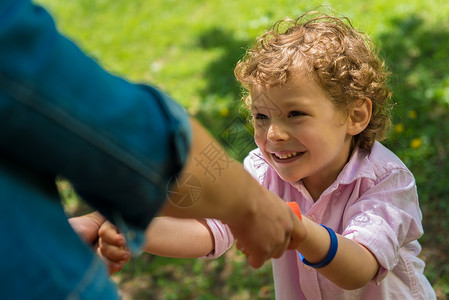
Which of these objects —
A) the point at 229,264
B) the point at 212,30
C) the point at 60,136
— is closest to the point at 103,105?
the point at 60,136

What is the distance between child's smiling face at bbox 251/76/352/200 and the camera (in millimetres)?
2027

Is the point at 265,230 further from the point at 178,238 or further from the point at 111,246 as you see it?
the point at 178,238

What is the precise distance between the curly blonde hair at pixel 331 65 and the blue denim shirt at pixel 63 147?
1040mm

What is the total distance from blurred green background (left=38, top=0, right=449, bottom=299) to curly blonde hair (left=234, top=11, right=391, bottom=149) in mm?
464

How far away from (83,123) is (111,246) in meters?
0.87

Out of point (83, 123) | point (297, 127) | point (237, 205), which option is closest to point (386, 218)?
point (297, 127)

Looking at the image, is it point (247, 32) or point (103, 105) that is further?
point (247, 32)

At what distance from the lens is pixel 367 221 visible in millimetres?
1928

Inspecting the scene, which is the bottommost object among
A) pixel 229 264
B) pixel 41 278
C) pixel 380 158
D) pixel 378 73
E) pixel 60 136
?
pixel 229 264

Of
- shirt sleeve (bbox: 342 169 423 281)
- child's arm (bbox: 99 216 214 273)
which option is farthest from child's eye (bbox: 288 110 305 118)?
child's arm (bbox: 99 216 214 273)

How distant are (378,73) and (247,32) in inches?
139

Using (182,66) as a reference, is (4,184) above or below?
above

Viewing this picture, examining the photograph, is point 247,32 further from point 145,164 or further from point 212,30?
point 145,164

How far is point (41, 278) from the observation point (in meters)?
1.04
